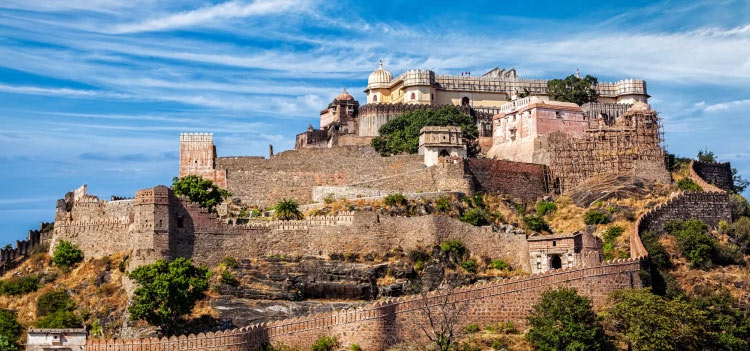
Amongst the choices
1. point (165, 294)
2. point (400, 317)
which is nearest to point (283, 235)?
point (165, 294)

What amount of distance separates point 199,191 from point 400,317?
21.2 metres

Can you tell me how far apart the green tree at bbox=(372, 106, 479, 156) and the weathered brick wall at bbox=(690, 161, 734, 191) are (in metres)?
16.1

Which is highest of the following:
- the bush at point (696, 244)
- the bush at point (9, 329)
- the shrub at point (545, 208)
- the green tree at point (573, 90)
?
the green tree at point (573, 90)

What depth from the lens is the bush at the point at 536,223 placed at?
7269 centimetres

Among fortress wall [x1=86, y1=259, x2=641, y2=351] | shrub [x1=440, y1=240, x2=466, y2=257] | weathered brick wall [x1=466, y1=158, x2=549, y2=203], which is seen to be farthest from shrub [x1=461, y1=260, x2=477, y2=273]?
weathered brick wall [x1=466, y1=158, x2=549, y2=203]

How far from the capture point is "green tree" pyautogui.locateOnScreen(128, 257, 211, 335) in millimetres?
58406

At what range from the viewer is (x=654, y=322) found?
56.9 metres

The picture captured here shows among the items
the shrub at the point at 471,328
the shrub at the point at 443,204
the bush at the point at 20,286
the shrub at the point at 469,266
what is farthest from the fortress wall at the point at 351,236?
the shrub at the point at 471,328

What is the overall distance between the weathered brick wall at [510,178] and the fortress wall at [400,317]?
56.6 ft

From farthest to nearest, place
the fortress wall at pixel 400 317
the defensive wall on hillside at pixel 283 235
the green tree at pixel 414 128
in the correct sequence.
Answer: the green tree at pixel 414 128
the defensive wall on hillside at pixel 283 235
the fortress wall at pixel 400 317

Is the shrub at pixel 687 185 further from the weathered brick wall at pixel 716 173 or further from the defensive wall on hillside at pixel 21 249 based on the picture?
the defensive wall on hillside at pixel 21 249

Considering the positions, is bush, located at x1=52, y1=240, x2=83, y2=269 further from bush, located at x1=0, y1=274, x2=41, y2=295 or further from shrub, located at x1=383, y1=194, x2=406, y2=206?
shrub, located at x1=383, y1=194, x2=406, y2=206

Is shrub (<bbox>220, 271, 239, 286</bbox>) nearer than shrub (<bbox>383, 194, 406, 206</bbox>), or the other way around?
shrub (<bbox>220, 271, 239, 286</bbox>)

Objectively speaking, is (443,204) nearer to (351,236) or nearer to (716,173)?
(351,236)
